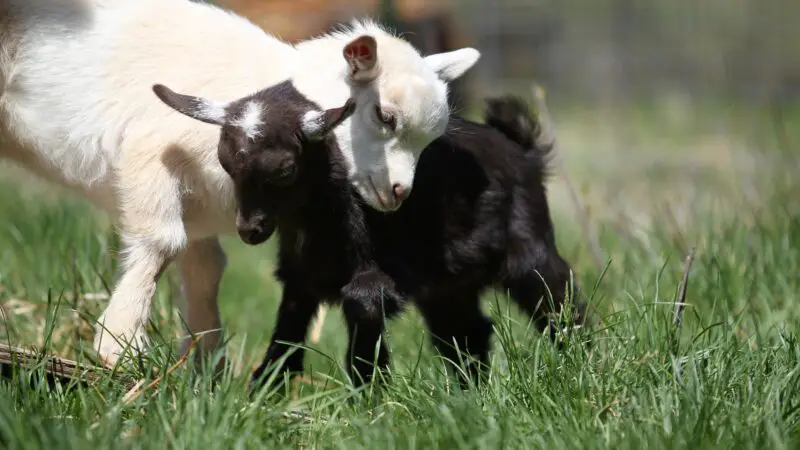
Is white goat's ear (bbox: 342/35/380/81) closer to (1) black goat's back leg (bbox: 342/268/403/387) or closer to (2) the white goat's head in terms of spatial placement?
(2) the white goat's head

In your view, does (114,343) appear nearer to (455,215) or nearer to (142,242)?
(142,242)

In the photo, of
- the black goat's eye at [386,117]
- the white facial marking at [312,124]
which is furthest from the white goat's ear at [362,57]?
the white facial marking at [312,124]

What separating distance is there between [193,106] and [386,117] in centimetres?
67

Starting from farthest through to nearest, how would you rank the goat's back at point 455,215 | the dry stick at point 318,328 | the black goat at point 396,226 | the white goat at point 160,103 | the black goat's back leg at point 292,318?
the dry stick at point 318,328 < the black goat's back leg at point 292,318 < the goat's back at point 455,215 < the white goat at point 160,103 < the black goat at point 396,226

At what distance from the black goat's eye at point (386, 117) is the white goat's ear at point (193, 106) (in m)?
0.54

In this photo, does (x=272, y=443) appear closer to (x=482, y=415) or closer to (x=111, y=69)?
(x=482, y=415)

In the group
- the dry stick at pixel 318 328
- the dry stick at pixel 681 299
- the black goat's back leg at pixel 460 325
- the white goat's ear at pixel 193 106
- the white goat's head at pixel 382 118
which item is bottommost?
the dry stick at pixel 318 328

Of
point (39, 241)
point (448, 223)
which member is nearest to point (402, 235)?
point (448, 223)

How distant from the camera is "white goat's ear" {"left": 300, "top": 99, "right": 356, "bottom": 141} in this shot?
370 centimetres

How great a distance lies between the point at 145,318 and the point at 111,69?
953 mm

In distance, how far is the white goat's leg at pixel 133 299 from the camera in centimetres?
381

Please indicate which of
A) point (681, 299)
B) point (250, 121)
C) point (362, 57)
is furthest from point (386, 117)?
point (681, 299)

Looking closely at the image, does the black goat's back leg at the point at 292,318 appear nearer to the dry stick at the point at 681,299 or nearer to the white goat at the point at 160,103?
the white goat at the point at 160,103

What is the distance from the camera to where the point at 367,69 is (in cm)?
394
